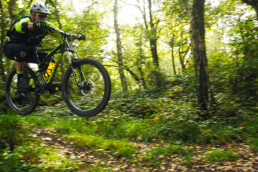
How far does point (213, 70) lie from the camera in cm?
920

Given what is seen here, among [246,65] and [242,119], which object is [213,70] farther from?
[242,119]

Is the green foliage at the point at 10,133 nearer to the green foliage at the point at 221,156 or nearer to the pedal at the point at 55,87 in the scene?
the pedal at the point at 55,87

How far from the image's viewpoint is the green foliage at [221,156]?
512 cm

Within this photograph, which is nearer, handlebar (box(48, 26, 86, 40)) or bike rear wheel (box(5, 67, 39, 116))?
handlebar (box(48, 26, 86, 40))

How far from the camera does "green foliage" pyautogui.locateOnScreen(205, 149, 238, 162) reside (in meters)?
5.12

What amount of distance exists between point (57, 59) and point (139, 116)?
4.30 metres

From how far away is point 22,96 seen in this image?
17.2ft

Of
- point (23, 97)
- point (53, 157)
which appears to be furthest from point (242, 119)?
point (23, 97)

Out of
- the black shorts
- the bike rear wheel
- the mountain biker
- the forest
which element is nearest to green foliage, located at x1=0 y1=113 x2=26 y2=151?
the forest

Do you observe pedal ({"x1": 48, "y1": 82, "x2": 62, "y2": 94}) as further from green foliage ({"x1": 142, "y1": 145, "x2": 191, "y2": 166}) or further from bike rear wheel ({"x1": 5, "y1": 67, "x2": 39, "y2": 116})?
green foliage ({"x1": 142, "y1": 145, "x2": 191, "y2": 166})

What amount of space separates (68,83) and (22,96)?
1757 millimetres

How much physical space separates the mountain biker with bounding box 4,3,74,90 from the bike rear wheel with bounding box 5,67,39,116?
0.48 feet

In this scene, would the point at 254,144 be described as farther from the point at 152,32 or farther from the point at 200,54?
the point at 152,32

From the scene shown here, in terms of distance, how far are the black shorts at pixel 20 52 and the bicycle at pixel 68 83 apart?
24 cm
